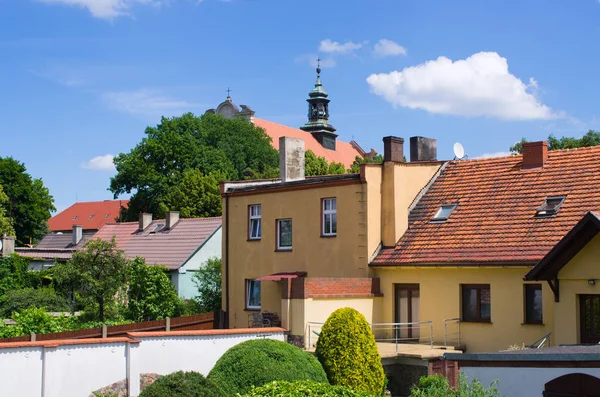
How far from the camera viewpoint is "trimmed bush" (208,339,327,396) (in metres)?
16.8

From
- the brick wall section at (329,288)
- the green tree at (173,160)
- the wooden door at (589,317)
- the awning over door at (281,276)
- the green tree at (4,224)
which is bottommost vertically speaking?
the wooden door at (589,317)

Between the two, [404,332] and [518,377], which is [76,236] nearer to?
[404,332]

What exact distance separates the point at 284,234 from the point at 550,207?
9.46 metres

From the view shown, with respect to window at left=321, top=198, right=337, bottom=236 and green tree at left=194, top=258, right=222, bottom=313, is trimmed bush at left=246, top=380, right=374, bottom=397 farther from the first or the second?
green tree at left=194, top=258, right=222, bottom=313

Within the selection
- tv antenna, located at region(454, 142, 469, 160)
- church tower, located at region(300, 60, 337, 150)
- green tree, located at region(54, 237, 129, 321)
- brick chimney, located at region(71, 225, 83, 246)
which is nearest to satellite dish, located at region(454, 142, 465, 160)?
tv antenna, located at region(454, 142, 469, 160)

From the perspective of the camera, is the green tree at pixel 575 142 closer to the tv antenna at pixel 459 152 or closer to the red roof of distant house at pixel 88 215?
the tv antenna at pixel 459 152

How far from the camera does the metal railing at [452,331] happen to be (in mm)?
23641

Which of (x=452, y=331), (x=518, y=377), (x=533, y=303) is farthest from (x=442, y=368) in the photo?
(x=518, y=377)

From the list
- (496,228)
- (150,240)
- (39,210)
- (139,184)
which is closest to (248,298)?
(496,228)

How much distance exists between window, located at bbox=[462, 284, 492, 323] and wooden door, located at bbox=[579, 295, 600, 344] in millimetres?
3203

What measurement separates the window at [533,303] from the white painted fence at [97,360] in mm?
8152

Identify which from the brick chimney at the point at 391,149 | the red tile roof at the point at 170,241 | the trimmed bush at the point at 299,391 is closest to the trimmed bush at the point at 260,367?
the trimmed bush at the point at 299,391

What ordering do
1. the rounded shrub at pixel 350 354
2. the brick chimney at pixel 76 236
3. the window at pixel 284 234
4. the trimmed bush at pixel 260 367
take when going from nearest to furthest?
the trimmed bush at pixel 260 367, the rounded shrub at pixel 350 354, the window at pixel 284 234, the brick chimney at pixel 76 236

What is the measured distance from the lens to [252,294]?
2948 cm
